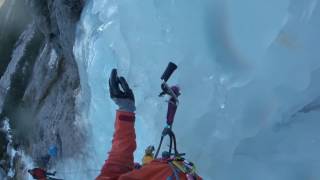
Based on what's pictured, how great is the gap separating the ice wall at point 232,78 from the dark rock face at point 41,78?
127 inches

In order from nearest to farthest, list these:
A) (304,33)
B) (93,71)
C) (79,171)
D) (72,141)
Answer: (304,33) < (93,71) < (79,171) < (72,141)

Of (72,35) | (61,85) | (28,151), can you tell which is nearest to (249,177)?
(72,35)

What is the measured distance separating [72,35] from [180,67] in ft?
13.2

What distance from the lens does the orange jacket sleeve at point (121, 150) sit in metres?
4.02

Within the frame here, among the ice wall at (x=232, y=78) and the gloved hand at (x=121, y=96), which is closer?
the gloved hand at (x=121, y=96)

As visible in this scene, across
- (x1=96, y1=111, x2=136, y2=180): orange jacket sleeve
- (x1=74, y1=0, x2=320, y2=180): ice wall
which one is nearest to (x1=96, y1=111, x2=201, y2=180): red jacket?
(x1=96, y1=111, x2=136, y2=180): orange jacket sleeve

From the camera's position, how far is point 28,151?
12438mm

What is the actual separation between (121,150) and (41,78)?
8934 mm

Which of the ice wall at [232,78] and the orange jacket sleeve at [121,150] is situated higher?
the ice wall at [232,78]

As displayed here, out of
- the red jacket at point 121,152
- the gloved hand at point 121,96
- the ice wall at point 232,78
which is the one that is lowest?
the red jacket at point 121,152

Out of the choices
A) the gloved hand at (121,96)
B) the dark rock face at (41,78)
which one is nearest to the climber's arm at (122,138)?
the gloved hand at (121,96)

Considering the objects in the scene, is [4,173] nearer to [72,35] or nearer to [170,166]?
[72,35]

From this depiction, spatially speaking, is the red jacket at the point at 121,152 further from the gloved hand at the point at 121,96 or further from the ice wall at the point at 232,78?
the ice wall at the point at 232,78

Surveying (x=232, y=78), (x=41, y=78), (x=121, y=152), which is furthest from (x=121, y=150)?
(x=41, y=78)
